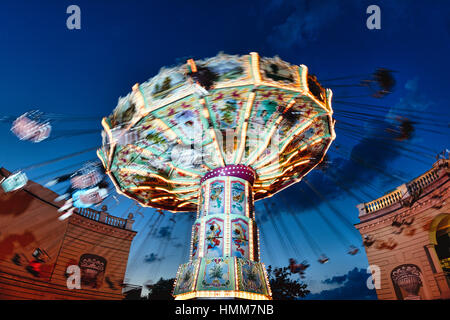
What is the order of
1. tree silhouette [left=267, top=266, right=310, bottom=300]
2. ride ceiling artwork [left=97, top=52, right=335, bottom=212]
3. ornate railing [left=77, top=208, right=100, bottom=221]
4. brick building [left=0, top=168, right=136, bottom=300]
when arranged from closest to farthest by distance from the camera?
1. ride ceiling artwork [left=97, top=52, right=335, bottom=212]
2. brick building [left=0, top=168, right=136, bottom=300]
3. ornate railing [left=77, top=208, right=100, bottom=221]
4. tree silhouette [left=267, top=266, right=310, bottom=300]

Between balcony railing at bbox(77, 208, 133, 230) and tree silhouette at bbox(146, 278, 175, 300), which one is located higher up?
balcony railing at bbox(77, 208, 133, 230)

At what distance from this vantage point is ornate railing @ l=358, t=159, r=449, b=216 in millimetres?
12969

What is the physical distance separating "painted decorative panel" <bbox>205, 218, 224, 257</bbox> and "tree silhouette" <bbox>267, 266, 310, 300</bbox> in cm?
1145

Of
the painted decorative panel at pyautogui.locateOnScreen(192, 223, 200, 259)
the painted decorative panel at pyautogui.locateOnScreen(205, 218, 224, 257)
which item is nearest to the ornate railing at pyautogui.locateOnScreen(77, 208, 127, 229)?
the painted decorative panel at pyautogui.locateOnScreen(192, 223, 200, 259)

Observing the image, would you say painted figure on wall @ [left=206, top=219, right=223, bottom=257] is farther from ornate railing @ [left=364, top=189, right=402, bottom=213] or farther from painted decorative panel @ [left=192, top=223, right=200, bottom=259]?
ornate railing @ [left=364, top=189, right=402, bottom=213]

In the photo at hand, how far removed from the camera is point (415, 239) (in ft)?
43.7

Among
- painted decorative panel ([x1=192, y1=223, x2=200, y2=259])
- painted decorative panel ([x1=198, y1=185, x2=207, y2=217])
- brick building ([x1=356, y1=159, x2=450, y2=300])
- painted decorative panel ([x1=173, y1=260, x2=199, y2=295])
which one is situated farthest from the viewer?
brick building ([x1=356, y1=159, x2=450, y2=300])

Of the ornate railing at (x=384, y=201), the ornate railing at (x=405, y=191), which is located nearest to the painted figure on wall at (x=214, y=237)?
the ornate railing at (x=405, y=191)

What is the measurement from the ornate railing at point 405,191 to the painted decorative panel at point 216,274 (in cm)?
1066

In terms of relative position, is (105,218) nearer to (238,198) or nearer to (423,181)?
(238,198)

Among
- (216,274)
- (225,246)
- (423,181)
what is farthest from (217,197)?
(423,181)
